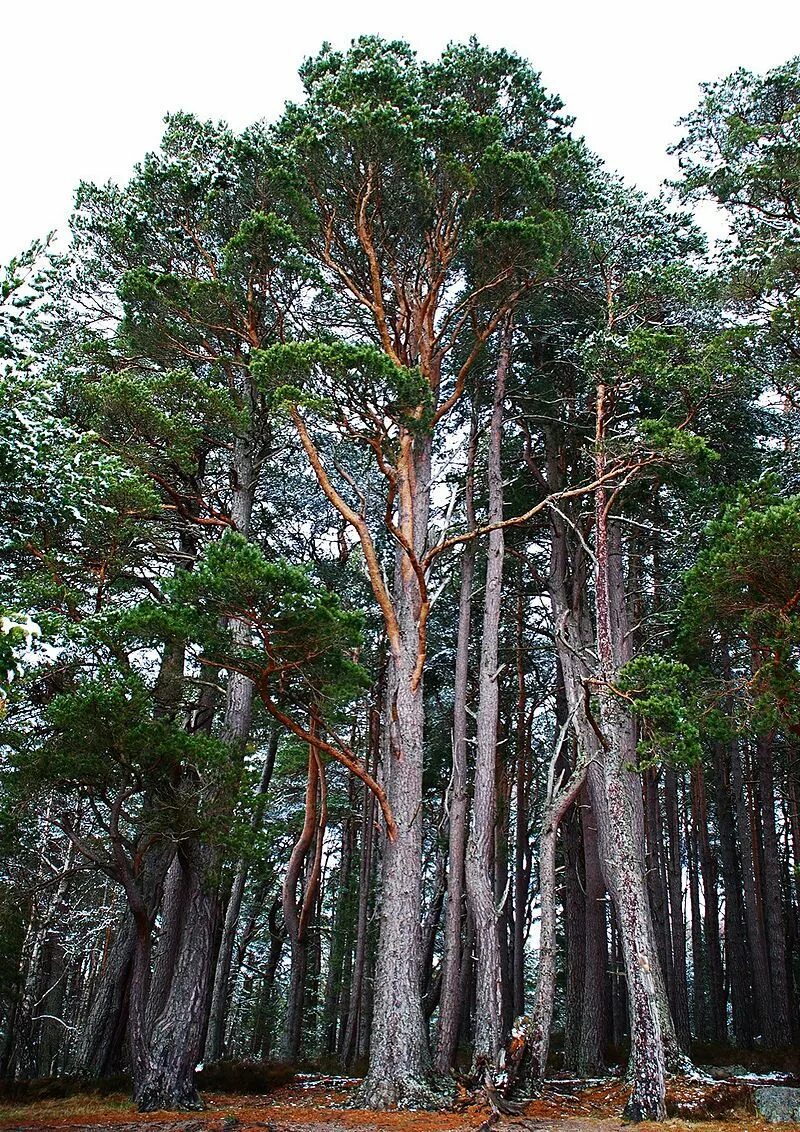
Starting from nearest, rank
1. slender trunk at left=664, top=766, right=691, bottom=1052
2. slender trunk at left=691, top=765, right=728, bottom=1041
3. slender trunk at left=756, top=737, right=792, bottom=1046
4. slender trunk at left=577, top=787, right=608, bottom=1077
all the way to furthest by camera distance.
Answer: slender trunk at left=577, top=787, right=608, bottom=1077, slender trunk at left=756, top=737, right=792, bottom=1046, slender trunk at left=664, top=766, right=691, bottom=1052, slender trunk at left=691, top=765, right=728, bottom=1041

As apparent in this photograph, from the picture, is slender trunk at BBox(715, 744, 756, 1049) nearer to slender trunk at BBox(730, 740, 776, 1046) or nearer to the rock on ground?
slender trunk at BBox(730, 740, 776, 1046)

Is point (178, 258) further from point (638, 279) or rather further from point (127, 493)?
point (638, 279)

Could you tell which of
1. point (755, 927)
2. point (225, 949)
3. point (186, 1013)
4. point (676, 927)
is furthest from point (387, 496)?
point (676, 927)

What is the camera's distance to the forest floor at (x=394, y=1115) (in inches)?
292

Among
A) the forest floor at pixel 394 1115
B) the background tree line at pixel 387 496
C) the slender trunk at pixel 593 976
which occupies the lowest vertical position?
the forest floor at pixel 394 1115

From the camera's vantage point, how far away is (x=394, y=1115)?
8016mm

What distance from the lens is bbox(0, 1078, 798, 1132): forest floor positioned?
741 cm

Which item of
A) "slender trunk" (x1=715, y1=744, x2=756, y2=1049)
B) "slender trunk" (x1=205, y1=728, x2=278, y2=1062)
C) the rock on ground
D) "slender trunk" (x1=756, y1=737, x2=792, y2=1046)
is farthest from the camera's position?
"slender trunk" (x1=715, y1=744, x2=756, y2=1049)

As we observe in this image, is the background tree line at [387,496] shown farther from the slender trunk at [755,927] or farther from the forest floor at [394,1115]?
the forest floor at [394,1115]

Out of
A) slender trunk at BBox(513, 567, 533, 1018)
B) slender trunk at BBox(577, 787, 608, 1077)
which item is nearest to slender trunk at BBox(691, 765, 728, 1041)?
slender trunk at BBox(513, 567, 533, 1018)

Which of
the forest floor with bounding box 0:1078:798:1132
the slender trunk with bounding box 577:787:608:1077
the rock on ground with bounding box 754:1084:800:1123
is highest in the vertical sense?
the slender trunk with bounding box 577:787:608:1077

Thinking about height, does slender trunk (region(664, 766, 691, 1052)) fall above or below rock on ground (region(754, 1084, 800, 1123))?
above

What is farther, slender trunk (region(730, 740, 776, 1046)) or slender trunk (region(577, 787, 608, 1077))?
slender trunk (region(730, 740, 776, 1046))

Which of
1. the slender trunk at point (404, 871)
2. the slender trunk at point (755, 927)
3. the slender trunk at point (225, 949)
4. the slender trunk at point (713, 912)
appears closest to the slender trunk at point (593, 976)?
Answer: the slender trunk at point (404, 871)
